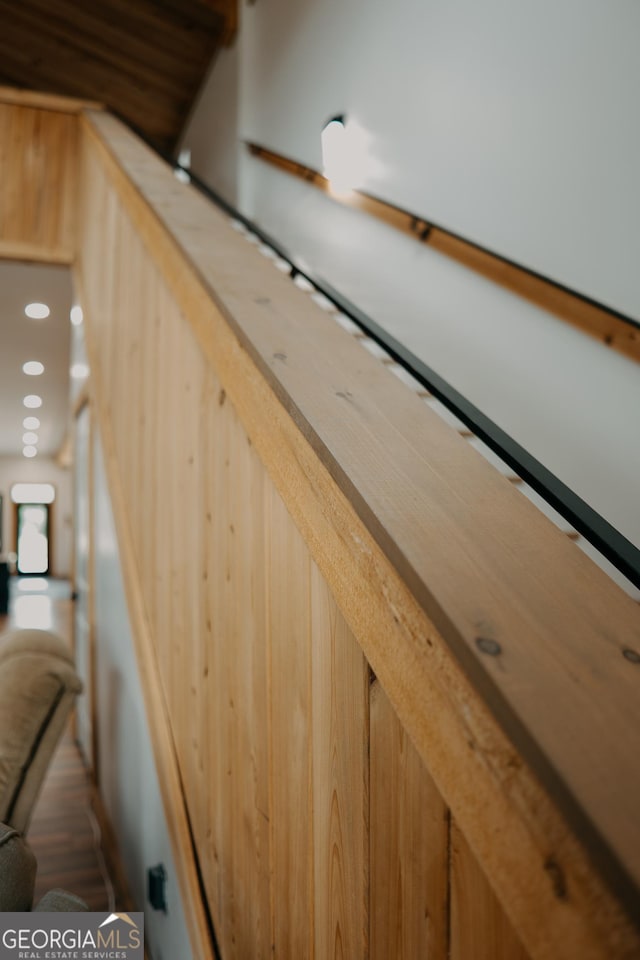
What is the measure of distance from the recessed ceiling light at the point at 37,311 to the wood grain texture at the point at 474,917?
6331 millimetres

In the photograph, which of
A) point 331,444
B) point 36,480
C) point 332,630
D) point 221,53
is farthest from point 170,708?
point 36,480

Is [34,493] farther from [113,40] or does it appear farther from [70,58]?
[113,40]

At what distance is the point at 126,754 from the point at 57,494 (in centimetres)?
1715

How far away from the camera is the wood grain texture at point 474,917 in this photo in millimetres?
638

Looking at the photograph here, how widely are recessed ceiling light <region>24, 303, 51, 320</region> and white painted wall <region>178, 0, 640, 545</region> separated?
3425 millimetres

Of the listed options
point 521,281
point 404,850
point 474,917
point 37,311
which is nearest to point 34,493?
point 37,311

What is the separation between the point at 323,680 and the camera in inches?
40.1

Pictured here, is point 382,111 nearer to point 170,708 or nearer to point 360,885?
point 170,708

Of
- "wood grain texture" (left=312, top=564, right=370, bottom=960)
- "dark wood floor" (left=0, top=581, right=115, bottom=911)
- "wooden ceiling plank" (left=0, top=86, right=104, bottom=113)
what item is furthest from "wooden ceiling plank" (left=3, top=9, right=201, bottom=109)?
"wood grain texture" (left=312, top=564, right=370, bottom=960)

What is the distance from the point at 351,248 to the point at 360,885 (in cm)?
318

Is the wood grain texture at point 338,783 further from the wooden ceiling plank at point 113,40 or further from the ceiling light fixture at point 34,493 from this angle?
the ceiling light fixture at point 34,493

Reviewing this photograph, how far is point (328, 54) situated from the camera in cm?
385

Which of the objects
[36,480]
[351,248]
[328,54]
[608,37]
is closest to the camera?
[608,37]

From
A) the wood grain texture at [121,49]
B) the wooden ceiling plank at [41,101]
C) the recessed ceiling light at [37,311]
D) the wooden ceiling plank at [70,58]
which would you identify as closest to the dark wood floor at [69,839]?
the recessed ceiling light at [37,311]
